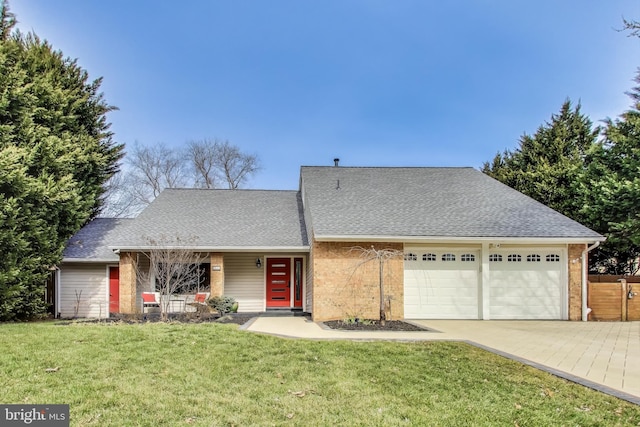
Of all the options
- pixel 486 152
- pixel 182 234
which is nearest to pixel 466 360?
pixel 182 234

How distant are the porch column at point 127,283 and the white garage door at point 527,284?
39.8 feet

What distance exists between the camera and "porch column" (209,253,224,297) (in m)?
14.5

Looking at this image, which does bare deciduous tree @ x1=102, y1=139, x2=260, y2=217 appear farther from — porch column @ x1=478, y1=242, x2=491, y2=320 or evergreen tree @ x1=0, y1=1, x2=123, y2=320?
porch column @ x1=478, y1=242, x2=491, y2=320

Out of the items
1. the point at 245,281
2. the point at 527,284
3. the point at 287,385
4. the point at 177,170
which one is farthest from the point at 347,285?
the point at 177,170

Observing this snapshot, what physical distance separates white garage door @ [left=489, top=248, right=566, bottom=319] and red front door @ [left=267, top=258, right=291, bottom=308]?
7276 millimetres

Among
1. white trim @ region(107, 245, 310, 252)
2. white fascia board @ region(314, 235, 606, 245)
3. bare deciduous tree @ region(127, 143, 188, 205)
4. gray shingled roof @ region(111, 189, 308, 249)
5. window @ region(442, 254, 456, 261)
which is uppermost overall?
bare deciduous tree @ region(127, 143, 188, 205)

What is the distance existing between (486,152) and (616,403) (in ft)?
82.0

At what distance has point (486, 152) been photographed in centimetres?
2809

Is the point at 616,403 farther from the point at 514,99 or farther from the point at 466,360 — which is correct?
the point at 514,99

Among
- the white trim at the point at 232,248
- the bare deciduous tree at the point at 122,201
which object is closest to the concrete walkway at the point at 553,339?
the white trim at the point at 232,248

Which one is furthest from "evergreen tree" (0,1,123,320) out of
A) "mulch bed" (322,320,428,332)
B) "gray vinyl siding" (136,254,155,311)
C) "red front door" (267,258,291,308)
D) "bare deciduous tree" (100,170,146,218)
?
"bare deciduous tree" (100,170,146,218)

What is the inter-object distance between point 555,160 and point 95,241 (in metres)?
22.2

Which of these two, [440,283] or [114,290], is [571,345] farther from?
[114,290]

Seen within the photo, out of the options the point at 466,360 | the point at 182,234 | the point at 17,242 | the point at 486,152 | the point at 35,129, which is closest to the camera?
the point at 466,360
